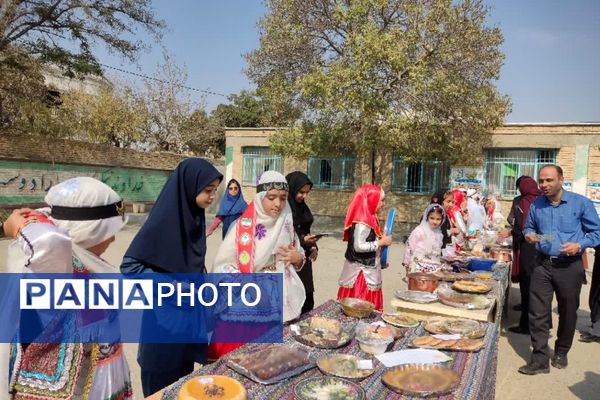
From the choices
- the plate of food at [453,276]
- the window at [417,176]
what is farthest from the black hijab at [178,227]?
the window at [417,176]

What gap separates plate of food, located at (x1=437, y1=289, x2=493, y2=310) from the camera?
2.81 m

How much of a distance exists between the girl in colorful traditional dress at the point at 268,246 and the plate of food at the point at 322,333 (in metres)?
0.18

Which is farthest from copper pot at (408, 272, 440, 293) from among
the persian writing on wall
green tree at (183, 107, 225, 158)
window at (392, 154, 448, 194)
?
green tree at (183, 107, 225, 158)

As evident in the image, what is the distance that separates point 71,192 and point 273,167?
14.9 metres

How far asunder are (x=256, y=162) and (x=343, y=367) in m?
15.2

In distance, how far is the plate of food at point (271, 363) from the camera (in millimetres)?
1747

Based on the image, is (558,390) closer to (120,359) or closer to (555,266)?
(555,266)

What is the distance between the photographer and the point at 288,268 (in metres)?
2.62

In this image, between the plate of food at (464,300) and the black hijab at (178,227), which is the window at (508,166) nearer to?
the plate of food at (464,300)

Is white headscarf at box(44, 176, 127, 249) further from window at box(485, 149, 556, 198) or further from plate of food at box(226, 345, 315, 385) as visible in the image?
window at box(485, 149, 556, 198)

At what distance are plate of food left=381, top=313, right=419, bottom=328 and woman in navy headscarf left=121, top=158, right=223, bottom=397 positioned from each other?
990mm

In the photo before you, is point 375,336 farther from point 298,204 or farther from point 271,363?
point 298,204

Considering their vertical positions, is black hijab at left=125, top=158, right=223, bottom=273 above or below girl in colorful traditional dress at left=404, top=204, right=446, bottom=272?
above

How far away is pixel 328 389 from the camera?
5.51 ft
